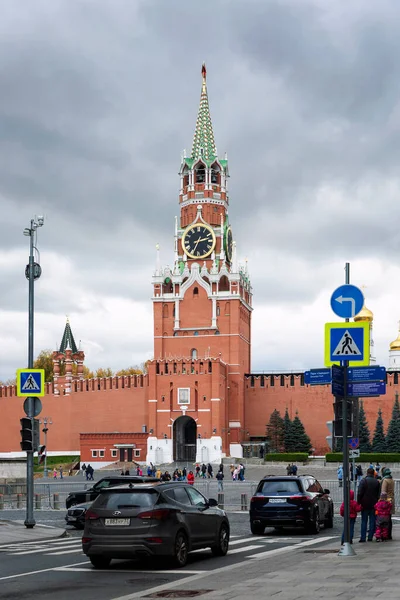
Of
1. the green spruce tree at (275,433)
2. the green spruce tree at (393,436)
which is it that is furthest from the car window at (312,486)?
the green spruce tree at (275,433)

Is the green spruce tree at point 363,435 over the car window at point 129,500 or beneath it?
beneath

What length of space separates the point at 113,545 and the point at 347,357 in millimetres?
4648

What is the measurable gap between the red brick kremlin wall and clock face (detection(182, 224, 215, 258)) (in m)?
12.2

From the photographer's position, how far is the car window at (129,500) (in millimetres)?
14750

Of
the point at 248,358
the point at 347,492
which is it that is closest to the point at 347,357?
the point at 347,492

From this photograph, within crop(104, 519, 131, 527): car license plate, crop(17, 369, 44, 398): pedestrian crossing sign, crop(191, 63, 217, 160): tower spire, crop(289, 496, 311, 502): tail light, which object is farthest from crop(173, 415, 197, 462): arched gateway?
crop(104, 519, 131, 527): car license plate

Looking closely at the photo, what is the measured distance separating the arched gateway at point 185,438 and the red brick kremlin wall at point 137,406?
11.1 feet

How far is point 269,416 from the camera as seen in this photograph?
84.5 m

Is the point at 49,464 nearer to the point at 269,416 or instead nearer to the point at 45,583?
the point at 269,416

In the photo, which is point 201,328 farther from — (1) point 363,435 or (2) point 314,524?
(2) point 314,524

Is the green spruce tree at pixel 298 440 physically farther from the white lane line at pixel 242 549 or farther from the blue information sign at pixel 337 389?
the blue information sign at pixel 337 389

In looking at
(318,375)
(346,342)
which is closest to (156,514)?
(318,375)

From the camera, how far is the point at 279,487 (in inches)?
857

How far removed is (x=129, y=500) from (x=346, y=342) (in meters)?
4.20
